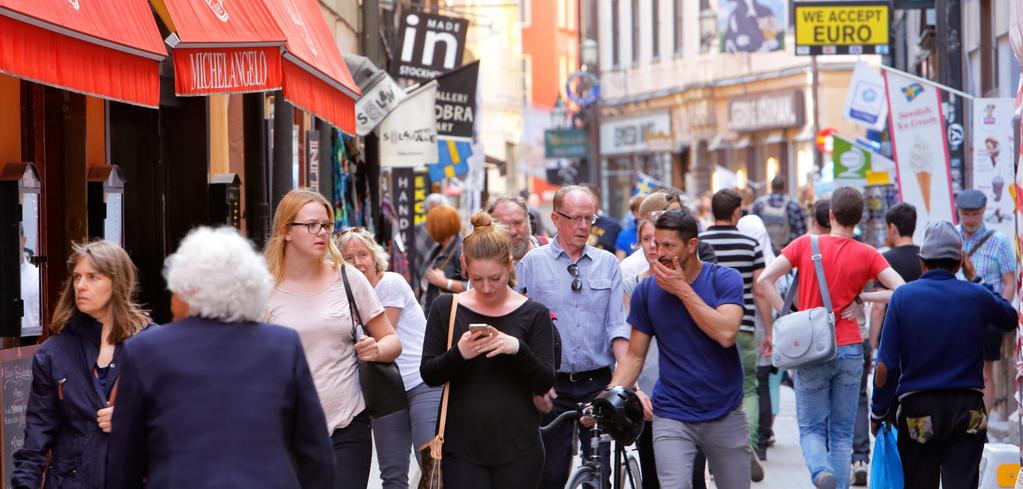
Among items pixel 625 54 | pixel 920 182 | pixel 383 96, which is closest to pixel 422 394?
pixel 383 96

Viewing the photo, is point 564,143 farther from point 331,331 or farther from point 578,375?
point 331,331

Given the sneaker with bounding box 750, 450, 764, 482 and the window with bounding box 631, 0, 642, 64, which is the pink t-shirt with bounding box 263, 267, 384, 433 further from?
the window with bounding box 631, 0, 642, 64

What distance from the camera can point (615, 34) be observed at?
56.6 metres

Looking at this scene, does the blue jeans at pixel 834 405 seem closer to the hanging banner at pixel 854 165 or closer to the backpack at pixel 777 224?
the backpack at pixel 777 224

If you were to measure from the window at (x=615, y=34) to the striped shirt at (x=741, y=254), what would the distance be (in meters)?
44.9

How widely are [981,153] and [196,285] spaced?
11635 millimetres

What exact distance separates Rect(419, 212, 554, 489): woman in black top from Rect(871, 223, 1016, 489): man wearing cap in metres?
2.38

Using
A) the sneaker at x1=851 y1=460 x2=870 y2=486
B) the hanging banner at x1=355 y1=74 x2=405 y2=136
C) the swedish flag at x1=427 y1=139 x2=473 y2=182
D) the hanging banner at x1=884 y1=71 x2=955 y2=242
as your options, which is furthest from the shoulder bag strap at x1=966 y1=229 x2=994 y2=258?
the swedish flag at x1=427 y1=139 x2=473 y2=182

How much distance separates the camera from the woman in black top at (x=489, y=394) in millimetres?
6750

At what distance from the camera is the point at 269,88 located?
870 centimetres

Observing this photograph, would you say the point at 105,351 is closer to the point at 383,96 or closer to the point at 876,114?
the point at 383,96

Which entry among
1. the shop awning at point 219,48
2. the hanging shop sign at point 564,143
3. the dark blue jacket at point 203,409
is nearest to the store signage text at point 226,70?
the shop awning at point 219,48

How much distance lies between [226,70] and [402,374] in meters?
1.84

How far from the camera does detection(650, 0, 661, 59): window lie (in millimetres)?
52562
